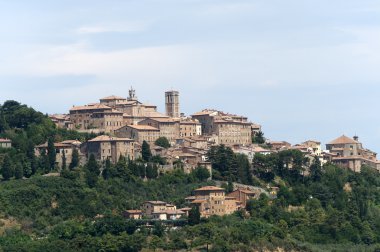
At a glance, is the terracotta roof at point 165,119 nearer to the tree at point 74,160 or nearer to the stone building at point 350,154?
the tree at point 74,160

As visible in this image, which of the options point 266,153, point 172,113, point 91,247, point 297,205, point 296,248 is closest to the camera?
point 91,247

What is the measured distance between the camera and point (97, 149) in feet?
299

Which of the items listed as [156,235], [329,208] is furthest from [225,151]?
[156,235]

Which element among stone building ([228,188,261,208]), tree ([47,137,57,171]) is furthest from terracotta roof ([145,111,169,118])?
stone building ([228,188,261,208])

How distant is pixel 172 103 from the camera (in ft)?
356

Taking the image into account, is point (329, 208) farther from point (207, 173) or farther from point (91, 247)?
point (91, 247)

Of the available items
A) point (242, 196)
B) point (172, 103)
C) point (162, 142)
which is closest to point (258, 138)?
point (172, 103)

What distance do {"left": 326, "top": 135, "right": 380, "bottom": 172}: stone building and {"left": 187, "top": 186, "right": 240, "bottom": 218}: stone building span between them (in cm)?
1993

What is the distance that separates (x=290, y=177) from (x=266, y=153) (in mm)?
3523

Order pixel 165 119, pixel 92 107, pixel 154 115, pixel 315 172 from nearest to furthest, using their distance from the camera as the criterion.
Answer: pixel 315 172 → pixel 92 107 → pixel 165 119 → pixel 154 115

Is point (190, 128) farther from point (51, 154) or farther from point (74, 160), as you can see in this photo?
point (51, 154)

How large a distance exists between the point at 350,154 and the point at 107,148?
1022 inches

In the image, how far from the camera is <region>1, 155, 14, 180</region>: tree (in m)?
86.8

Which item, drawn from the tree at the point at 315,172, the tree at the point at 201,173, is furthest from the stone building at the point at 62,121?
the tree at the point at 315,172
